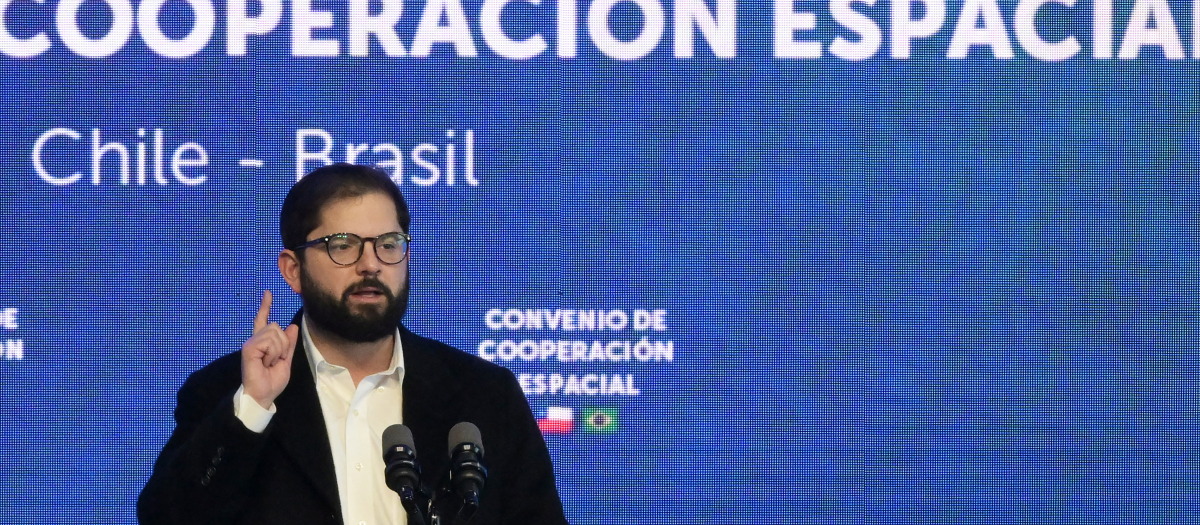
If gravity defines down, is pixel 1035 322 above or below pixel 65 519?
above

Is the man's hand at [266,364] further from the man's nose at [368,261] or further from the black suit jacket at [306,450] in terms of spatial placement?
the man's nose at [368,261]

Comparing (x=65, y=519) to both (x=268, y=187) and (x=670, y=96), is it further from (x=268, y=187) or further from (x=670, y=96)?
(x=670, y=96)

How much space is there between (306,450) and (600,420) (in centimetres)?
178

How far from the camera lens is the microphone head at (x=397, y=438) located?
4.93 ft

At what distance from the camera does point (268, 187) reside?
11.3 feet

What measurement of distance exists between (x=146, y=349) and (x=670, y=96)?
5.32 ft

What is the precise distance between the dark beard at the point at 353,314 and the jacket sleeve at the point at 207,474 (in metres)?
0.21

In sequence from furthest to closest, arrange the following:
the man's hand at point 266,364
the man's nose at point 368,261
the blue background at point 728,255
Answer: the blue background at point 728,255 → the man's nose at point 368,261 → the man's hand at point 266,364

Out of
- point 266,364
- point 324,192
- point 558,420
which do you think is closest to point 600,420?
point 558,420

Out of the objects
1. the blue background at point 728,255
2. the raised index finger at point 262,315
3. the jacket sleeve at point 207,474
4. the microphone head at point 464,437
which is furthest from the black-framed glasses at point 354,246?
the blue background at point 728,255

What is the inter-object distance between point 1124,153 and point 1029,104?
31 centimetres

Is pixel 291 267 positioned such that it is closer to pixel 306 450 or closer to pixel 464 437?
pixel 306 450

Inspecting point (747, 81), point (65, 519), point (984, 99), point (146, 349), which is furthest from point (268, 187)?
point (984, 99)

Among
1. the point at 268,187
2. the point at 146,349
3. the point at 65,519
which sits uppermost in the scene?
the point at 268,187
